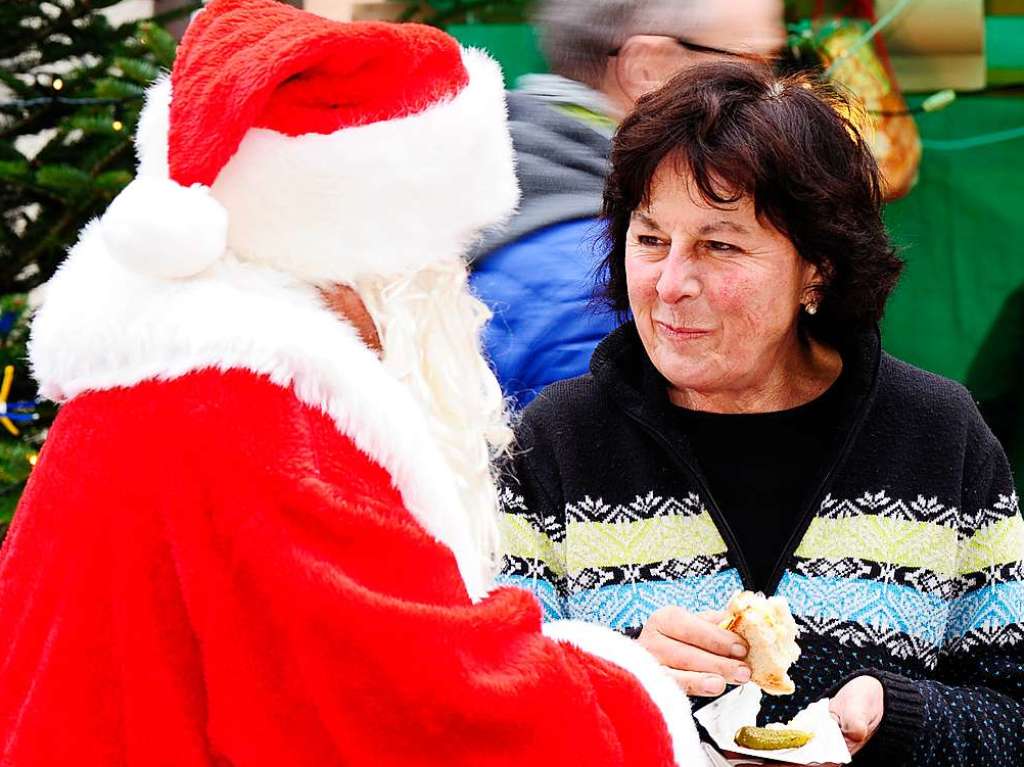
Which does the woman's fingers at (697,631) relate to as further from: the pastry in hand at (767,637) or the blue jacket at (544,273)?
the blue jacket at (544,273)

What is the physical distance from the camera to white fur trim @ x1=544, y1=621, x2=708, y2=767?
5.25ft

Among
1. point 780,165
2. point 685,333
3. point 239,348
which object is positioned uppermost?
point 239,348

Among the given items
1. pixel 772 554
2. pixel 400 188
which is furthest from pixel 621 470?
pixel 400 188

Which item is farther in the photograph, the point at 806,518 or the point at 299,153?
the point at 806,518

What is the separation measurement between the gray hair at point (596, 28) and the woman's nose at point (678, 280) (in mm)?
807

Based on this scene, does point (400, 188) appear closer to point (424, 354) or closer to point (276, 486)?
point (424, 354)

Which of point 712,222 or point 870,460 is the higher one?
point 712,222

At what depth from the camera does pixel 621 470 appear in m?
2.01

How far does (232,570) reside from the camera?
1.34 metres

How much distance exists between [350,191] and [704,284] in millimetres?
629

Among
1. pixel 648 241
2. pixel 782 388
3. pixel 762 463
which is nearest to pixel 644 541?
pixel 762 463

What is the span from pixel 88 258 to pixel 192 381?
236mm

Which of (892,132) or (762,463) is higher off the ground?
(762,463)

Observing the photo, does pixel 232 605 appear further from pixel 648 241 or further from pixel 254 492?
pixel 648 241
